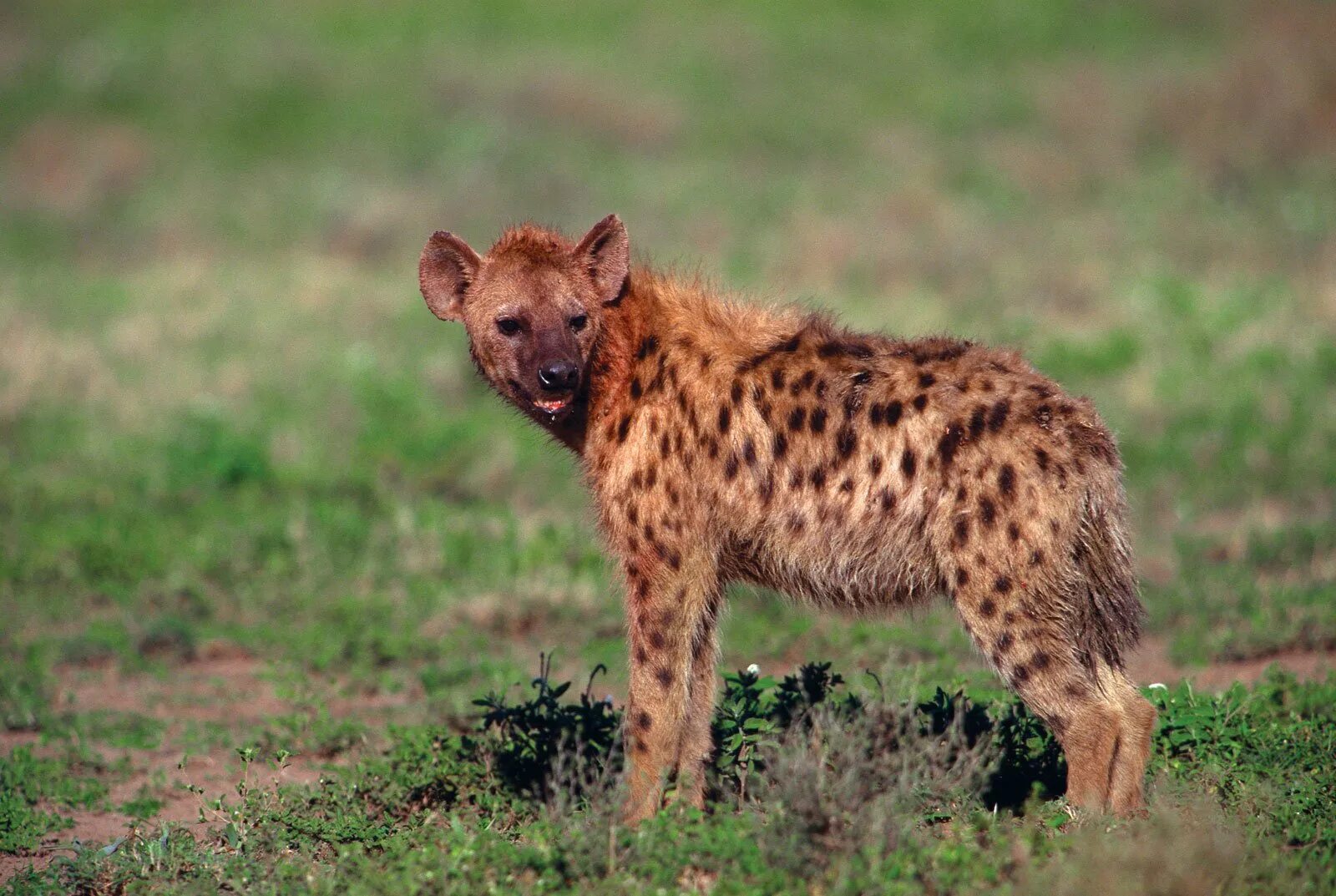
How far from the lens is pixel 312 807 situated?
5.59 metres

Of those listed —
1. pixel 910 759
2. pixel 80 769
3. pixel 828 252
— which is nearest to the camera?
pixel 910 759

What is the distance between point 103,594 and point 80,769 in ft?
7.46

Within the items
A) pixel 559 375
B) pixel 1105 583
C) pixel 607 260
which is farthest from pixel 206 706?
pixel 1105 583

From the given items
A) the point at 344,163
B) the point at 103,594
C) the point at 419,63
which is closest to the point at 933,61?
the point at 419,63

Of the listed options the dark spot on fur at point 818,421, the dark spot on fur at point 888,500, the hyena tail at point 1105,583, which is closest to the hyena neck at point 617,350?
the dark spot on fur at point 818,421

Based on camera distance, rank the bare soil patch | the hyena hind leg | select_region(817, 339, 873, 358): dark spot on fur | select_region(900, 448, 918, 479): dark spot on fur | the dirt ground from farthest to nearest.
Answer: the bare soil patch
the dirt ground
select_region(817, 339, 873, 358): dark spot on fur
select_region(900, 448, 918, 479): dark spot on fur
the hyena hind leg

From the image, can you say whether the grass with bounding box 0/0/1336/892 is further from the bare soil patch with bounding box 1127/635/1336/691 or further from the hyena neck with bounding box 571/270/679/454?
the hyena neck with bounding box 571/270/679/454

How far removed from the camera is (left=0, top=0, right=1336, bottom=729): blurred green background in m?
8.36

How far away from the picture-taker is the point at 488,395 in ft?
38.4

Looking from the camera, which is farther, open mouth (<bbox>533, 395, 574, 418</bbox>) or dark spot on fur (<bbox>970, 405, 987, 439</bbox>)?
open mouth (<bbox>533, 395, 574, 418</bbox>)

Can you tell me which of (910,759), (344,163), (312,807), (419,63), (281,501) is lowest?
(312,807)

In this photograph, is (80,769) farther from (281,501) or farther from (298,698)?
(281,501)

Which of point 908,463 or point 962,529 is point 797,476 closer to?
point 908,463

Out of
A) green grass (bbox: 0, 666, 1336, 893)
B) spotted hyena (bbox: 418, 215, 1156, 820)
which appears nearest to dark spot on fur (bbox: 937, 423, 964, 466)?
spotted hyena (bbox: 418, 215, 1156, 820)
